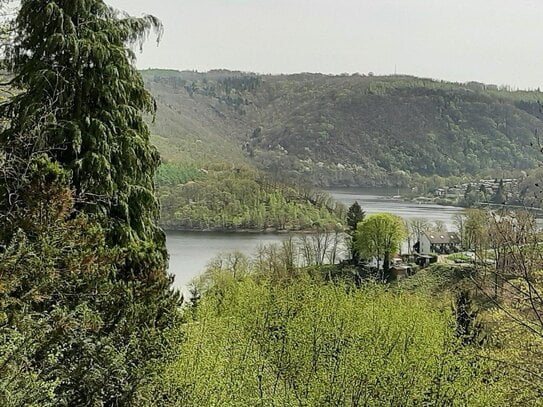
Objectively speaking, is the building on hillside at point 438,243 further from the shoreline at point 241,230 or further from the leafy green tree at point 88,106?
the leafy green tree at point 88,106

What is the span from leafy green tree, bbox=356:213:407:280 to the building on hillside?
774cm

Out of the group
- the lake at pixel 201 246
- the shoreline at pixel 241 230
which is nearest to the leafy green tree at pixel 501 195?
the lake at pixel 201 246

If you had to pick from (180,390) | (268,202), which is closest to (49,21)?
(180,390)

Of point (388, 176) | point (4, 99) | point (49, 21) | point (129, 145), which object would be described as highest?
point (49, 21)

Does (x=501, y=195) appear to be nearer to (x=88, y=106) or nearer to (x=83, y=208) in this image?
(x=88, y=106)

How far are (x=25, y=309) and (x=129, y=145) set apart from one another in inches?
179

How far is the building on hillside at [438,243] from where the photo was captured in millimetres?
55312

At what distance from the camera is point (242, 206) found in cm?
8700

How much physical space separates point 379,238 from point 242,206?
41.6 m

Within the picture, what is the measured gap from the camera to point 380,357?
893cm

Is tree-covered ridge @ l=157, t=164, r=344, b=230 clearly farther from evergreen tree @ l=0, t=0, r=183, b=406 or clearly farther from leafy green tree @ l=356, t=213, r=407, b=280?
evergreen tree @ l=0, t=0, r=183, b=406

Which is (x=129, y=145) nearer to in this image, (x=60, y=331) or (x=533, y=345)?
(x=60, y=331)

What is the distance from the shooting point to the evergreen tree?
7.10 metres

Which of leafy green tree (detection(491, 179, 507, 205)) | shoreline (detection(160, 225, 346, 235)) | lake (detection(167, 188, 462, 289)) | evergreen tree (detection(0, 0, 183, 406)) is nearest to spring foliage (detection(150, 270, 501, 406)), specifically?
evergreen tree (detection(0, 0, 183, 406))
